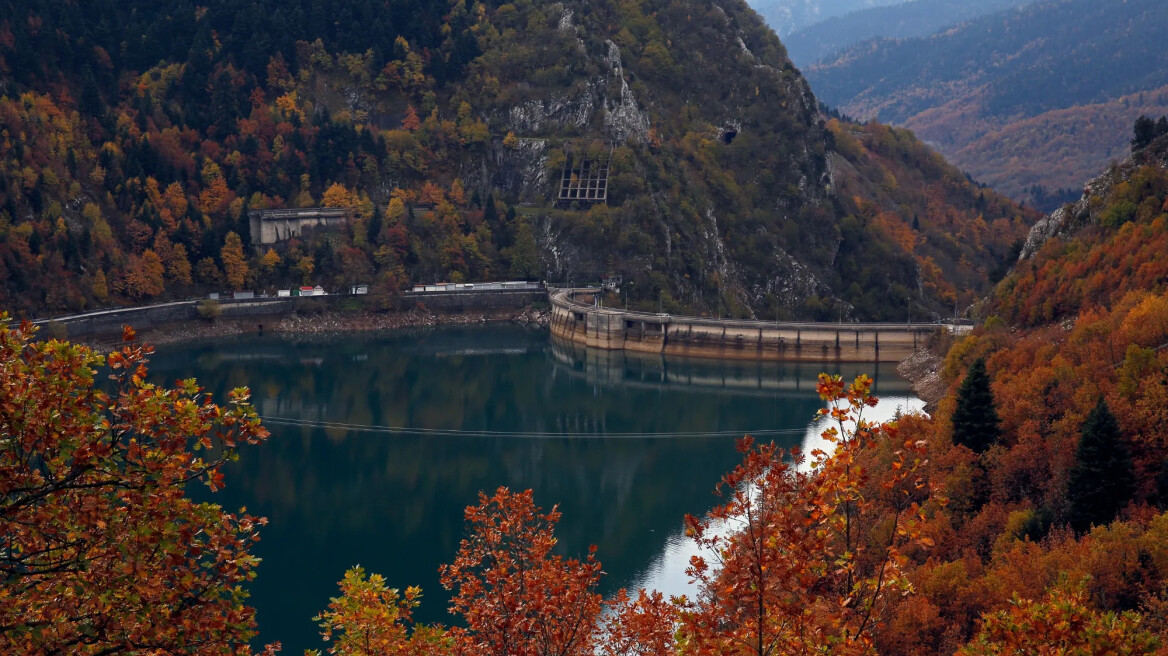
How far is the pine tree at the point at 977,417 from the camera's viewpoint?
40500mm

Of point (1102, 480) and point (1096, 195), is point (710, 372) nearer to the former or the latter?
point (1096, 195)

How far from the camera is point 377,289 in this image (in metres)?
101

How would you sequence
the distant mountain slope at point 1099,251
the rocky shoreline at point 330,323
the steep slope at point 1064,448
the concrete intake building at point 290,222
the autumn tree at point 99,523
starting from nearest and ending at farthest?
the autumn tree at point 99,523 → the steep slope at point 1064,448 → the distant mountain slope at point 1099,251 → the rocky shoreline at point 330,323 → the concrete intake building at point 290,222

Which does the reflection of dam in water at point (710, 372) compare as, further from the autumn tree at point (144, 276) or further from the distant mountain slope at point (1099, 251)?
the autumn tree at point (144, 276)

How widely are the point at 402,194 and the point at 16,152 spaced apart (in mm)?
33160

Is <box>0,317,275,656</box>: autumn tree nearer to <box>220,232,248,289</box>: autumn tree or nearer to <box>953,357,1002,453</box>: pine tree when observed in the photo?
<box>953,357,1002,453</box>: pine tree

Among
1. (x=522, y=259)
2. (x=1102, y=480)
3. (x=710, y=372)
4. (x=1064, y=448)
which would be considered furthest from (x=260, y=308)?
(x=1102, y=480)

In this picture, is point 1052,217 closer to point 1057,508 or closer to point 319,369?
point 1057,508

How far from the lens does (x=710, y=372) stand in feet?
279

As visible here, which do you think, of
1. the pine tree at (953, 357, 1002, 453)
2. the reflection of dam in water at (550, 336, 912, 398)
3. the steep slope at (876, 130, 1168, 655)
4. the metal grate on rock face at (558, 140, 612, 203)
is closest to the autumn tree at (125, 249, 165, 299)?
the reflection of dam in water at (550, 336, 912, 398)

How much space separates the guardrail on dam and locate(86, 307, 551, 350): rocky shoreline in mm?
6755

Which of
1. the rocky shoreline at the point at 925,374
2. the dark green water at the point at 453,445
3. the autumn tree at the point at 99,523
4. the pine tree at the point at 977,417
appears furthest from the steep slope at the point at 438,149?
the autumn tree at the point at 99,523

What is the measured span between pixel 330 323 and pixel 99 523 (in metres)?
89.2

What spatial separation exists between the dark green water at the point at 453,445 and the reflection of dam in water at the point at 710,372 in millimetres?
261
